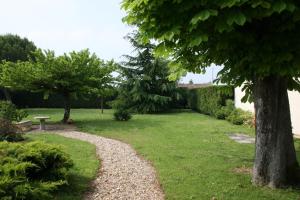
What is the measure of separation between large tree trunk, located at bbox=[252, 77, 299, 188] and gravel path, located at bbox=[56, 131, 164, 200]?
203cm

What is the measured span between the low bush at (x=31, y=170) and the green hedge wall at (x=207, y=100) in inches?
563

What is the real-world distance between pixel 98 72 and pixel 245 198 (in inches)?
579

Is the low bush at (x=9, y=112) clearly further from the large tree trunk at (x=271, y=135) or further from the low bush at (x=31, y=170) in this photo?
the large tree trunk at (x=271, y=135)

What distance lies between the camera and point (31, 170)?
6426 millimetres

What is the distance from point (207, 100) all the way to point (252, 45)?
21.4m

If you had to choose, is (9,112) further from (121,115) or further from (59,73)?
(121,115)

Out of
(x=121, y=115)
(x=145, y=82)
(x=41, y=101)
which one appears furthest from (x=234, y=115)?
(x=41, y=101)

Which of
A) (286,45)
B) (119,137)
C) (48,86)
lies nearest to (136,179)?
(286,45)

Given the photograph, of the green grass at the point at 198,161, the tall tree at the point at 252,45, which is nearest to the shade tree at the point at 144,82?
the green grass at the point at 198,161

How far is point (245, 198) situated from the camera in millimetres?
6285

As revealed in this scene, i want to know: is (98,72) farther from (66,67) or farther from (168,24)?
(168,24)

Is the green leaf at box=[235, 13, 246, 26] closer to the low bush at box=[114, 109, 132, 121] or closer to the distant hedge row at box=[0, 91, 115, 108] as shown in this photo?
the low bush at box=[114, 109, 132, 121]

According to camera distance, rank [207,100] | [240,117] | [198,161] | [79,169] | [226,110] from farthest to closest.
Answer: [207,100] → [226,110] → [240,117] → [198,161] → [79,169]

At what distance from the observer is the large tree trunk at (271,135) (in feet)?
22.6
